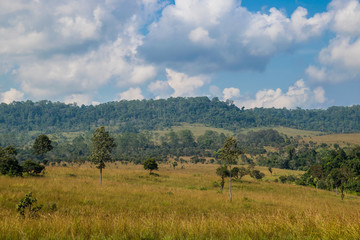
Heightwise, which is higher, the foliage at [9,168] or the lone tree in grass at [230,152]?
the lone tree in grass at [230,152]

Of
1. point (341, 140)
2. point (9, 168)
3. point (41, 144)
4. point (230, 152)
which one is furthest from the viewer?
point (341, 140)

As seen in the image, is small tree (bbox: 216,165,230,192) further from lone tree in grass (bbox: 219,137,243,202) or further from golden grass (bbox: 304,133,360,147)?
golden grass (bbox: 304,133,360,147)

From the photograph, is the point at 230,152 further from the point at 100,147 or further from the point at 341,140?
the point at 341,140

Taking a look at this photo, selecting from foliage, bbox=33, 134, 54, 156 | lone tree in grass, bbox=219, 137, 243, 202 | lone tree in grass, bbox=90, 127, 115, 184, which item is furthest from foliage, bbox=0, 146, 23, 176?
lone tree in grass, bbox=219, 137, 243, 202

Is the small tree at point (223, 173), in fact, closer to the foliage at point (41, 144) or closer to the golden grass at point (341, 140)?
the foliage at point (41, 144)

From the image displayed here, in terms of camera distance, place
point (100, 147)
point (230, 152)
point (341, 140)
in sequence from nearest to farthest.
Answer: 1. point (230, 152)
2. point (100, 147)
3. point (341, 140)

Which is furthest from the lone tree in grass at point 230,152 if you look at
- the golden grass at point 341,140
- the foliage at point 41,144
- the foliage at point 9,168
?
the golden grass at point 341,140

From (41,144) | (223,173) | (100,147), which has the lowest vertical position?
(223,173)

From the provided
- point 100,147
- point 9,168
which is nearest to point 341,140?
point 100,147

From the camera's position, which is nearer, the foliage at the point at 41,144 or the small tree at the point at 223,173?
the small tree at the point at 223,173

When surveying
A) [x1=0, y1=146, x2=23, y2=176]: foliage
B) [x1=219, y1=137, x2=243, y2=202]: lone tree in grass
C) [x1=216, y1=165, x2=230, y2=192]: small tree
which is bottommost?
[x1=216, y1=165, x2=230, y2=192]: small tree

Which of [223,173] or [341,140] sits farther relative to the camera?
[341,140]

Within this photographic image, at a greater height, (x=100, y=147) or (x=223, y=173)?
(x=100, y=147)

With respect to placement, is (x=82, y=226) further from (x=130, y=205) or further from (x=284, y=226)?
(x=130, y=205)
